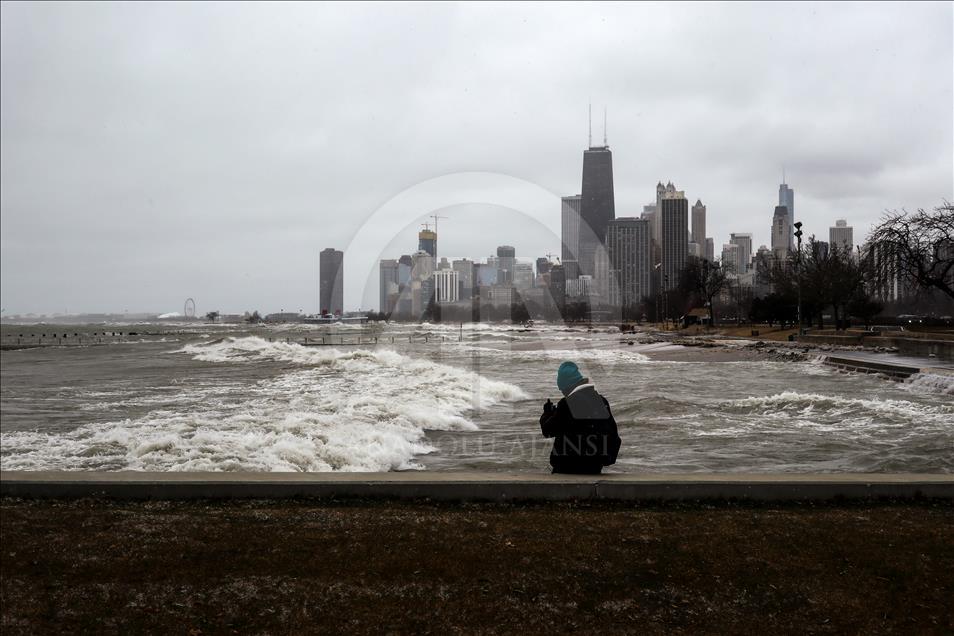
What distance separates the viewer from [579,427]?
21.9ft

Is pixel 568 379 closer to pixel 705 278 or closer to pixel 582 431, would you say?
pixel 582 431

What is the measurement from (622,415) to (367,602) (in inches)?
479

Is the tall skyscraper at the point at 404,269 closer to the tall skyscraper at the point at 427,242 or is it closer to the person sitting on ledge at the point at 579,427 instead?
the tall skyscraper at the point at 427,242

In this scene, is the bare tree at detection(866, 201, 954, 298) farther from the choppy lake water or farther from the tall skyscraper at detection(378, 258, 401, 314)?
the tall skyscraper at detection(378, 258, 401, 314)

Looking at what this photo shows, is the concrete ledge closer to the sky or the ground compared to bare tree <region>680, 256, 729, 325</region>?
closer to the ground

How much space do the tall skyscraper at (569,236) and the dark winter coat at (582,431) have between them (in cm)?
549

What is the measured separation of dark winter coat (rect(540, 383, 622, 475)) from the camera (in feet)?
21.6

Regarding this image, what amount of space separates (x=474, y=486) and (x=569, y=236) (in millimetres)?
8097

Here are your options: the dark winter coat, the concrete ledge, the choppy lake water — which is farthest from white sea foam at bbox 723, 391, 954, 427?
the dark winter coat

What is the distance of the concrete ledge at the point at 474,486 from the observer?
6.26 meters

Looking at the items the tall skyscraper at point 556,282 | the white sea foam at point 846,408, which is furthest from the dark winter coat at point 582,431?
the white sea foam at point 846,408

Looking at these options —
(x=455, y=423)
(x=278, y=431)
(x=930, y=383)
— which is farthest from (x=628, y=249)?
(x=278, y=431)

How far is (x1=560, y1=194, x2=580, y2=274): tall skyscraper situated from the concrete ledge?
6.13 m

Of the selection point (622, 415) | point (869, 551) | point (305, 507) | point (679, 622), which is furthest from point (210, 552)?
point (622, 415)
